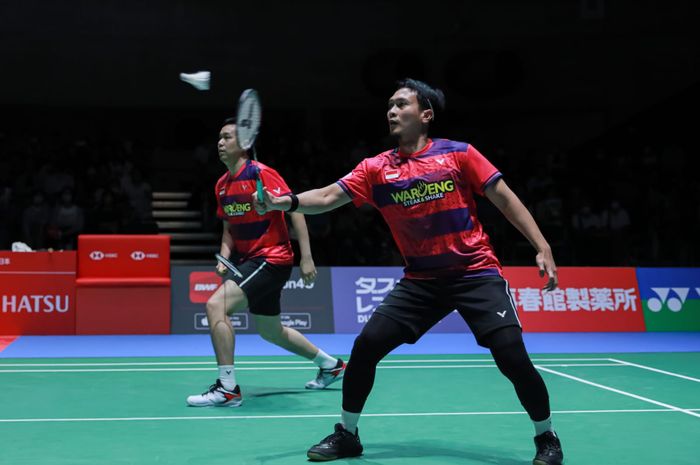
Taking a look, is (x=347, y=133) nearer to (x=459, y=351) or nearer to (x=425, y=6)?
(x=425, y=6)

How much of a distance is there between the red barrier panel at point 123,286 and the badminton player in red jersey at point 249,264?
159 inches

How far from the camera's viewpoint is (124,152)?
16.3 m

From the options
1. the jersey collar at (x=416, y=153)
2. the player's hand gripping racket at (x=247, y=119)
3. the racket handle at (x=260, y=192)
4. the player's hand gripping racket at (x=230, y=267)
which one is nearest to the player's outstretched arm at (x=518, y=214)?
the jersey collar at (x=416, y=153)

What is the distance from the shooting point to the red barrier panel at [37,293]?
31.9ft

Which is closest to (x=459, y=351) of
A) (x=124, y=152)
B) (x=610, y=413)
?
(x=610, y=413)

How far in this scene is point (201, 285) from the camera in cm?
1009

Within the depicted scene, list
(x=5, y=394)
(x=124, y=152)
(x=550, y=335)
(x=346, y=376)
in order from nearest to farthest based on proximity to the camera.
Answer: (x=346, y=376) → (x=5, y=394) → (x=550, y=335) → (x=124, y=152)

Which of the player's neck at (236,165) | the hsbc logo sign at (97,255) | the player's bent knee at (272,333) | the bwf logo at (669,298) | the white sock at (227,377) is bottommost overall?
the white sock at (227,377)

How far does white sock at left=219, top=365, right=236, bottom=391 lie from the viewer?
5445 mm

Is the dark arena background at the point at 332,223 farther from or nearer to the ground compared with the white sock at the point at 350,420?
farther from the ground

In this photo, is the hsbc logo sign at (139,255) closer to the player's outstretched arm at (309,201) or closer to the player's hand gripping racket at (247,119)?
the player's hand gripping racket at (247,119)

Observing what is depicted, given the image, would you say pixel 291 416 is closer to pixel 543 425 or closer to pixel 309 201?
pixel 309 201

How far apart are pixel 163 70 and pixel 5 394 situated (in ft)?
44.4

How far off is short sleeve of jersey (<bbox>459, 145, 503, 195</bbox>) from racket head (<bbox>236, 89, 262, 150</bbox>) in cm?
105
